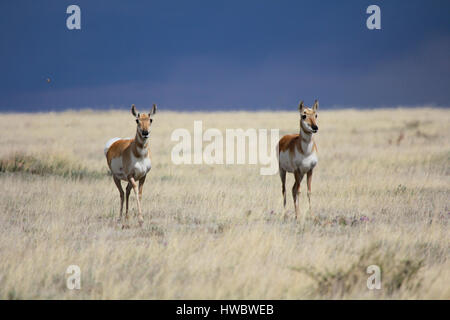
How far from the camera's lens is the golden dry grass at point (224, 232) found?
676cm

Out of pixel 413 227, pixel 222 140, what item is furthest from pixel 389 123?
pixel 413 227

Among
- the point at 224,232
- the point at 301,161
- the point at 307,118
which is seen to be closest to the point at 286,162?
the point at 301,161

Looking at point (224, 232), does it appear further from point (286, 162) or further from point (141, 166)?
point (286, 162)

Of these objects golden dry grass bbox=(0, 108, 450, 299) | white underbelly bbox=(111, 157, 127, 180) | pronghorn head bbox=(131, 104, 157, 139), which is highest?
pronghorn head bbox=(131, 104, 157, 139)

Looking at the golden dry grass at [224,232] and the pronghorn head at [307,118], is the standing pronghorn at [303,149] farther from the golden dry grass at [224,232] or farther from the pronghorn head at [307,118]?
the golden dry grass at [224,232]

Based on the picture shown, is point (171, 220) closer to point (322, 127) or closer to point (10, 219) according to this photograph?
point (10, 219)

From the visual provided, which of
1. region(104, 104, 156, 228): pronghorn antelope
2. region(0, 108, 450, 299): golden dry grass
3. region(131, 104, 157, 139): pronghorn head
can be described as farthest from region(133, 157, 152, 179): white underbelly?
region(0, 108, 450, 299): golden dry grass

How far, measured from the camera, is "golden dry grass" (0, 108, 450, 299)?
→ 22.2ft

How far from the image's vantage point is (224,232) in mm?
9758

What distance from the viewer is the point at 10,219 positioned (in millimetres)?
11383

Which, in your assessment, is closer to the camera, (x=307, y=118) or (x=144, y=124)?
(x=144, y=124)

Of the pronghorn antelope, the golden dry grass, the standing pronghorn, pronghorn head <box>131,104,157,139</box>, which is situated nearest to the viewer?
the golden dry grass

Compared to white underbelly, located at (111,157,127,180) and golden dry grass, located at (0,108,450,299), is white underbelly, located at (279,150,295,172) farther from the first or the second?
white underbelly, located at (111,157,127,180)
